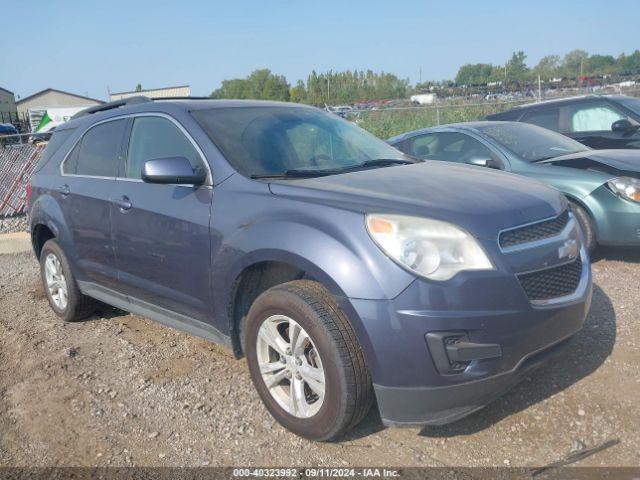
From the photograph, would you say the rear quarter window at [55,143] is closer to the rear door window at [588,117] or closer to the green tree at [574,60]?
the rear door window at [588,117]

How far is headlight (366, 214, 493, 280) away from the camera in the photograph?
104 inches

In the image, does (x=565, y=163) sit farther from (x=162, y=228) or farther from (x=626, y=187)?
(x=162, y=228)

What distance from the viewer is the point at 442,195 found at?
2984 mm

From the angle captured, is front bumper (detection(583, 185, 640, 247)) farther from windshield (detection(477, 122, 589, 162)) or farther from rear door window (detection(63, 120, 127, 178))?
rear door window (detection(63, 120, 127, 178))

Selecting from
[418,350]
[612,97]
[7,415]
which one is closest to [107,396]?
[7,415]

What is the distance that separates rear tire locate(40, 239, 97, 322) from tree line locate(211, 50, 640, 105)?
53.0 meters

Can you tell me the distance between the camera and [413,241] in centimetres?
268

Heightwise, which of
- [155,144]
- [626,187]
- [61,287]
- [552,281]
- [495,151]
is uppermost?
[155,144]

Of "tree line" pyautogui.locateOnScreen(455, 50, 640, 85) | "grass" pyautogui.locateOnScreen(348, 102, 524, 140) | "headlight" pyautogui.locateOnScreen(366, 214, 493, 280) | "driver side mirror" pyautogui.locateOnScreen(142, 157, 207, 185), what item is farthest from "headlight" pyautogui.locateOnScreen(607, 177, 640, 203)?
"tree line" pyautogui.locateOnScreen(455, 50, 640, 85)

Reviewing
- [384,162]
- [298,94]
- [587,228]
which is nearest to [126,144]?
[384,162]

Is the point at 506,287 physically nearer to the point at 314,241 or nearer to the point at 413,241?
the point at 413,241

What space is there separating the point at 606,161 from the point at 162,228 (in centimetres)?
447

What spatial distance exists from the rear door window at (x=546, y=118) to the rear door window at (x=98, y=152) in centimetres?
585

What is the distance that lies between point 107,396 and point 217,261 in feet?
4.01
